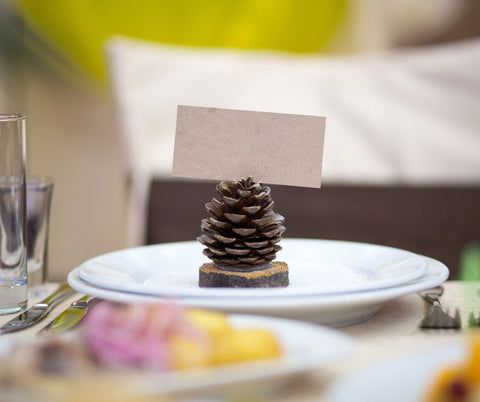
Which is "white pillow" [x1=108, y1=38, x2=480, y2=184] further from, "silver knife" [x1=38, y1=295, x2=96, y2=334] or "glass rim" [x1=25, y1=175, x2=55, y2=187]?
"silver knife" [x1=38, y1=295, x2=96, y2=334]

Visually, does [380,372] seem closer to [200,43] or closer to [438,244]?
[438,244]

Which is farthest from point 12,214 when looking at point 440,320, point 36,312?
point 440,320

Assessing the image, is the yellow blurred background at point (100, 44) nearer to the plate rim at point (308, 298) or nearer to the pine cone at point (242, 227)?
the pine cone at point (242, 227)

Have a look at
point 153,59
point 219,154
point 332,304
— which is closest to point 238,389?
point 332,304

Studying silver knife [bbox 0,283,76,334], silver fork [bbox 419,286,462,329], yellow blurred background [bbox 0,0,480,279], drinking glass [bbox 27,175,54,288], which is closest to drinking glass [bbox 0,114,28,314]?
silver knife [bbox 0,283,76,334]

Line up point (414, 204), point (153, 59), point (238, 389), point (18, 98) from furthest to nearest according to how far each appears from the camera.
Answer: point (18, 98)
point (153, 59)
point (414, 204)
point (238, 389)

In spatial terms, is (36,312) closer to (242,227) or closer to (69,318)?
(69,318)
